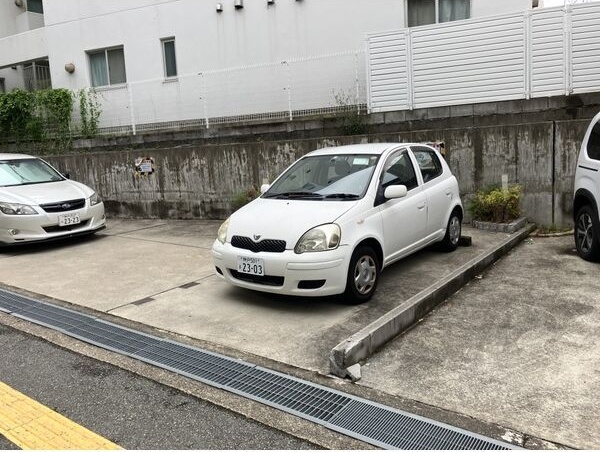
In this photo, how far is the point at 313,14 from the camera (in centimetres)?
1198

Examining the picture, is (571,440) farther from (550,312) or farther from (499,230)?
(499,230)

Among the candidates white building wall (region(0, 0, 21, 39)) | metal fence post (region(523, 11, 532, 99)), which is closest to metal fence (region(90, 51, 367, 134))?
metal fence post (region(523, 11, 532, 99))

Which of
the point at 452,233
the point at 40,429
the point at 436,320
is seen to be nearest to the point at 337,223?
the point at 436,320


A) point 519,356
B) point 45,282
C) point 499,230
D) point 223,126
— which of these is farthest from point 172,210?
point 519,356

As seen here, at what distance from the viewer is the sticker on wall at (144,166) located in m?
11.0

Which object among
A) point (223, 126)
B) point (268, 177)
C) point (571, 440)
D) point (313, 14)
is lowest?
point (571, 440)

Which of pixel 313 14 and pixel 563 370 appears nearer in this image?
pixel 563 370

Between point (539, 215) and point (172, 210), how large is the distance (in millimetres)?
6971

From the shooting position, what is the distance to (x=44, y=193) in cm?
856

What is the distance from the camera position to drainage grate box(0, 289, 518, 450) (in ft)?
9.96

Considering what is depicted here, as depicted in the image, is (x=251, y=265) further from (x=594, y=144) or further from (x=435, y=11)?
(x=435, y=11)

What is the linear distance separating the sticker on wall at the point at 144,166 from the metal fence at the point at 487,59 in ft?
15.5

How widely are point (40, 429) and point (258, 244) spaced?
96.6 inches

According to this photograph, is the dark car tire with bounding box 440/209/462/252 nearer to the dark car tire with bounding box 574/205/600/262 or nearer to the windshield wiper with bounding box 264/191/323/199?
the dark car tire with bounding box 574/205/600/262
